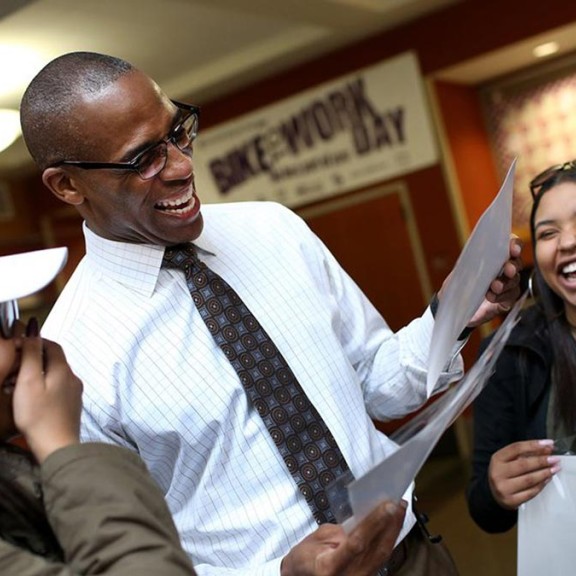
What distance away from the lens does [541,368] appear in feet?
5.98

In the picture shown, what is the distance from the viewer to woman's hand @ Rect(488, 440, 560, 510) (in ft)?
4.91

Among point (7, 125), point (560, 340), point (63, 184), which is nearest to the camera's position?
point (63, 184)

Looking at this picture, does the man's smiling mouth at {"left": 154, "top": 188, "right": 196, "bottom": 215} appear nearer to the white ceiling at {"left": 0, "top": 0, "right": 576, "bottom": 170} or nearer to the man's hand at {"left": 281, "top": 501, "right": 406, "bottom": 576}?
the man's hand at {"left": 281, "top": 501, "right": 406, "bottom": 576}

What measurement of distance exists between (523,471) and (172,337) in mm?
636

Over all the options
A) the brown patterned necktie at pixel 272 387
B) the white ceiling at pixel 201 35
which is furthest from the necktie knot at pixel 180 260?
the white ceiling at pixel 201 35

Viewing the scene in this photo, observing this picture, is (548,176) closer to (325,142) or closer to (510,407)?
(510,407)

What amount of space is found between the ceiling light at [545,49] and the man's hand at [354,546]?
5931 mm

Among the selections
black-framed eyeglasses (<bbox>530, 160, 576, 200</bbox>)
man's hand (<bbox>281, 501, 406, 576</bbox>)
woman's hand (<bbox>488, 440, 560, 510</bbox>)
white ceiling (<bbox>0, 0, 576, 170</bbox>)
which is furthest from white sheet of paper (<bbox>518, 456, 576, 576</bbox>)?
white ceiling (<bbox>0, 0, 576, 170</bbox>)

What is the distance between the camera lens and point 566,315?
1873mm

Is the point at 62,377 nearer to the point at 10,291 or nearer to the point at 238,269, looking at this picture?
the point at 10,291

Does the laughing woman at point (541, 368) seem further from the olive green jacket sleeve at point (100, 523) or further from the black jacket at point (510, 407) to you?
the olive green jacket sleeve at point (100, 523)

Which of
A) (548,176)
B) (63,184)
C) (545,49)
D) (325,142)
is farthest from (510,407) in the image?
(325,142)

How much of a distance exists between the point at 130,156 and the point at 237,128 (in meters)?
6.18

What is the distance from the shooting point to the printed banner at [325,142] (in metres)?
6.73
